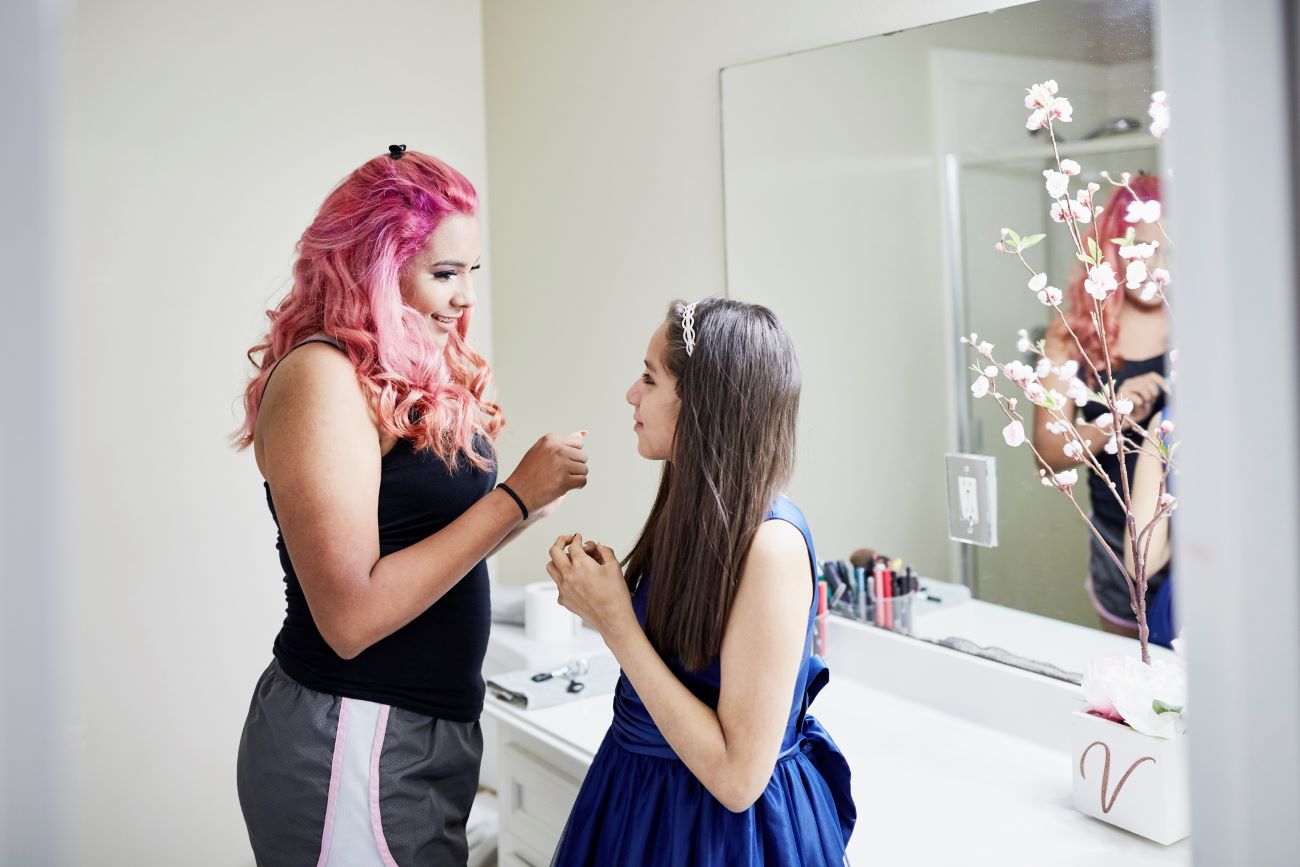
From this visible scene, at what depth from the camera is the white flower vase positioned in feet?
3.87

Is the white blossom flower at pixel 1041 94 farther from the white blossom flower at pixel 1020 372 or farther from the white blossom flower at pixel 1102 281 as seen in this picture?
the white blossom flower at pixel 1020 372

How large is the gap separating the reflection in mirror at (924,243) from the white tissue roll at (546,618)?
597 millimetres

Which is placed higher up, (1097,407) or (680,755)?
(1097,407)

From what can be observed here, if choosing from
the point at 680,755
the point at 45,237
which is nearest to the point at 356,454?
the point at 680,755

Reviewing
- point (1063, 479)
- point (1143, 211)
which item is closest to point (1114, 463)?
point (1063, 479)

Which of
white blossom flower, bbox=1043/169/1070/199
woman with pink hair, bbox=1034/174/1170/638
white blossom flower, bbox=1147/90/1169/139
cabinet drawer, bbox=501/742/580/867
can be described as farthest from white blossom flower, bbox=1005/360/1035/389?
cabinet drawer, bbox=501/742/580/867

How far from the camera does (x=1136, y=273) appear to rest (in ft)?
4.30

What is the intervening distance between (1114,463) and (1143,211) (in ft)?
1.11

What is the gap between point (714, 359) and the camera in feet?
3.58

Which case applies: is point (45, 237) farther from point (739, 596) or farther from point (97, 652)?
point (97, 652)

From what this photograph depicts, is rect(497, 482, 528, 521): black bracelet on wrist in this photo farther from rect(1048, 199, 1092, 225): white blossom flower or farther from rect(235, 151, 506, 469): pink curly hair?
rect(1048, 199, 1092, 225): white blossom flower

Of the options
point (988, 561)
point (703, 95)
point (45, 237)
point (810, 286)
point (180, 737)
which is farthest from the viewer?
point (180, 737)

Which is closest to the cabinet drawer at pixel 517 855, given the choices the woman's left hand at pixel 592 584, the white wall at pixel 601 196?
the woman's left hand at pixel 592 584

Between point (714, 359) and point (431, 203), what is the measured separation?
426mm
